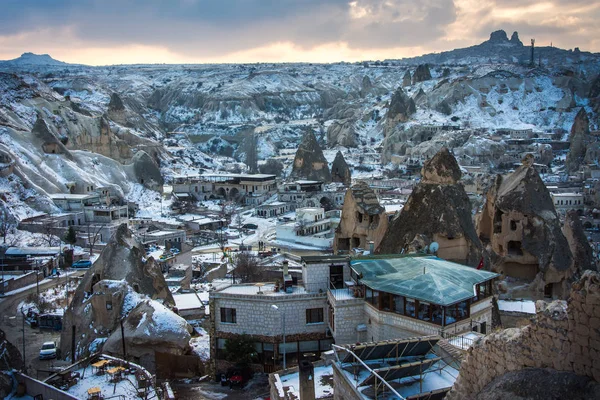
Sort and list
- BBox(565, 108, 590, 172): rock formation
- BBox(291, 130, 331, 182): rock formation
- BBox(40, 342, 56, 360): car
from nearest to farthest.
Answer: BBox(40, 342, 56, 360): car < BBox(291, 130, 331, 182): rock formation < BBox(565, 108, 590, 172): rock formation

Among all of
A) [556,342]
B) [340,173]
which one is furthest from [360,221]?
[340,173]

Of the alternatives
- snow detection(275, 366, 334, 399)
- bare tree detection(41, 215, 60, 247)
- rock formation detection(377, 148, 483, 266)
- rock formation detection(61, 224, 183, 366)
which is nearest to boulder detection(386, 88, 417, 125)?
bare tree detection(41, 215, 60, 247)

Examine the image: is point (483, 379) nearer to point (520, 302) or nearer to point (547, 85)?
point (520, 302)

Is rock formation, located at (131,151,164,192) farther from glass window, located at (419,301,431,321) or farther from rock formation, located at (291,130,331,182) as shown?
glass window, located at (419,301,431,321)

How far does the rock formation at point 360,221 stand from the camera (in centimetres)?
3020

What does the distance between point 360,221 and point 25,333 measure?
49.8 ft

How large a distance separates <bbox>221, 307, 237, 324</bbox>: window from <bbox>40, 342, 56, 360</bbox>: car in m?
7.93

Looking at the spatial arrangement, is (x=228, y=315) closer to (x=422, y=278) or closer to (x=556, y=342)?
(x=422, y=278)

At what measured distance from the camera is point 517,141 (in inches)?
4193

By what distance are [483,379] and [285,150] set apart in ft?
404

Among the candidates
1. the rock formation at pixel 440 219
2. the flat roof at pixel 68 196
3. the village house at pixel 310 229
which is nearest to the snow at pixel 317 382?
the rock formation at pixel 440 219

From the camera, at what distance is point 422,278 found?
17922mm

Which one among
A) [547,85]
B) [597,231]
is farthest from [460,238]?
[547,85]

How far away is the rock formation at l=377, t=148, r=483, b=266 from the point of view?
2455cm
